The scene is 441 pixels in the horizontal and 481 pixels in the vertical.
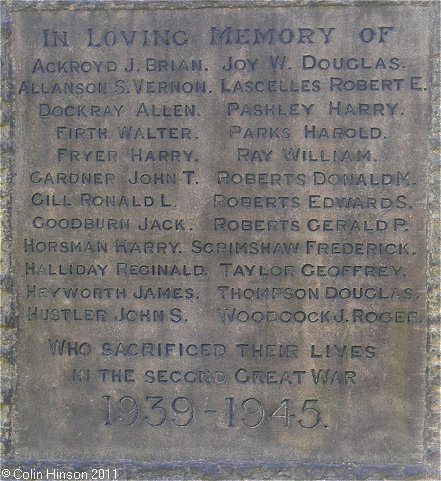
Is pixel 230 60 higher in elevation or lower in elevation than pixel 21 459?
higher

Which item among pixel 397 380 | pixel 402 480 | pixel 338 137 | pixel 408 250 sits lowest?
pixel 402 480

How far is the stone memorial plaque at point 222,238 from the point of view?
3479mm

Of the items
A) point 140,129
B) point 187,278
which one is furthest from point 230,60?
point 187,278

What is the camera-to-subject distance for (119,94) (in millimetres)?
3543

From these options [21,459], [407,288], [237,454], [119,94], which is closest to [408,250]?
[407,288]

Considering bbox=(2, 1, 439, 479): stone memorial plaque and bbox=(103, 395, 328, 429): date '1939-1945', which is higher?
bbox=(2, 1, 439, 479): stone memorial plaque

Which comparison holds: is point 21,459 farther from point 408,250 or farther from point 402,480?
point 408,250

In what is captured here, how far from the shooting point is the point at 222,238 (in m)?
3.54

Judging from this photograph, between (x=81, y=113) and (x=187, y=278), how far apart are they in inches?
44.2

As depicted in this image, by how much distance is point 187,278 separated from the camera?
3.56 meters

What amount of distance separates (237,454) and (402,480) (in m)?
0.95

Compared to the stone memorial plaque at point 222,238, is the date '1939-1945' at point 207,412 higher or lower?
lower

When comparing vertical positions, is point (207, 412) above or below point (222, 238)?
below

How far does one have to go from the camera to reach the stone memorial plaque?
348 cm
